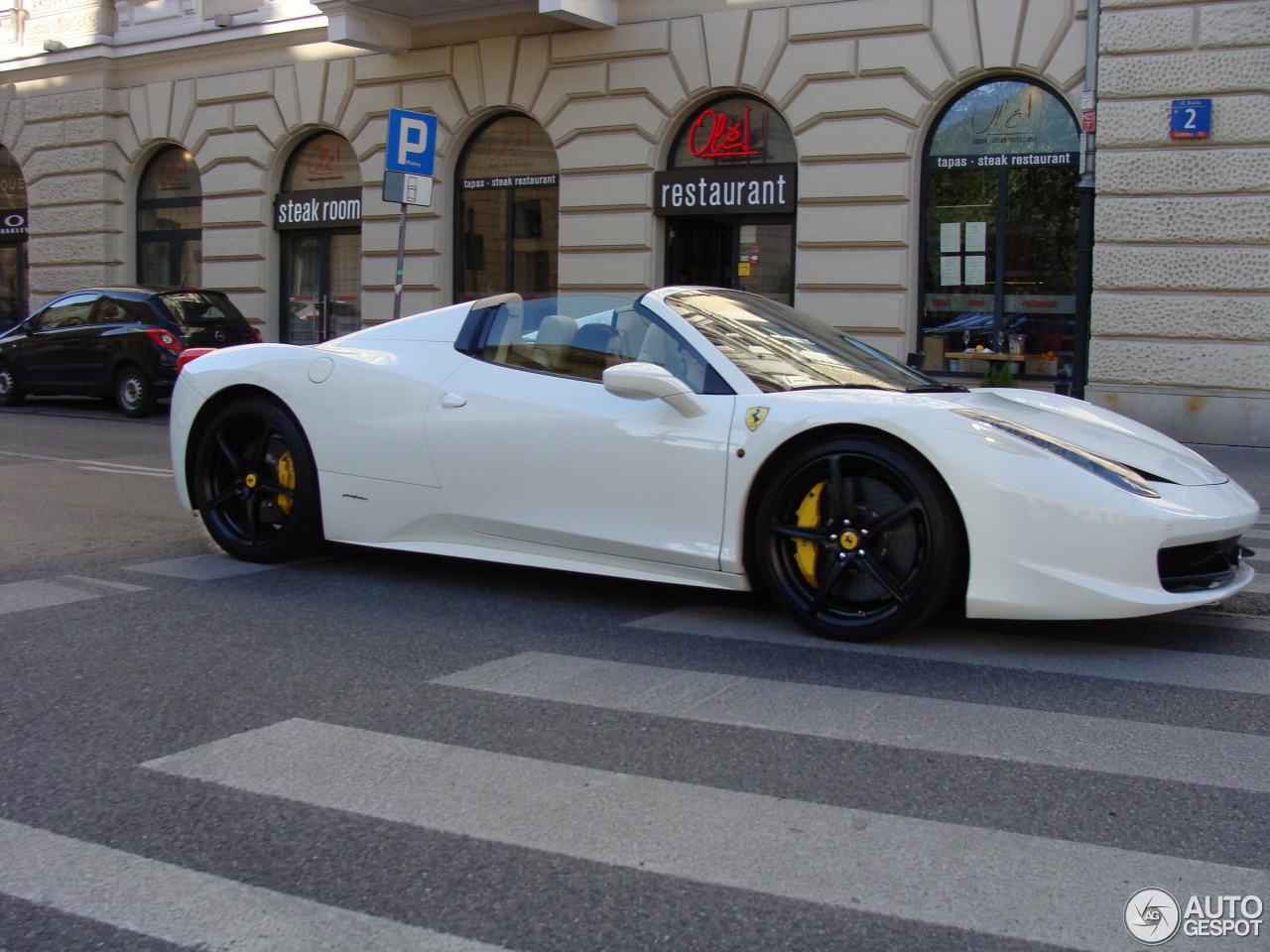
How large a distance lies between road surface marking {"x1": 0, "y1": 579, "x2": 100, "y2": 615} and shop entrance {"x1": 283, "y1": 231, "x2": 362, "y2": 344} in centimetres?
1392

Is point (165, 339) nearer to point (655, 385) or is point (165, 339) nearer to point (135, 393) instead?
point (135, 393)

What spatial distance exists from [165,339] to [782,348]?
12.0 meters

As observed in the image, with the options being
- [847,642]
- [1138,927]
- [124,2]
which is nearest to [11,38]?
[124,2]

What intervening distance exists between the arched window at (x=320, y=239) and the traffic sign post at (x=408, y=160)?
260 inches

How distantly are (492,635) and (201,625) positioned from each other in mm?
1104

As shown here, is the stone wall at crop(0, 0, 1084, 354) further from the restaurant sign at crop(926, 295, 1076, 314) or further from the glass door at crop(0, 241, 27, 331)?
the glass door at crop(0, 241, 27, 331)

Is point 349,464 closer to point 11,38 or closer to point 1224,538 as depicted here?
point 1224,538

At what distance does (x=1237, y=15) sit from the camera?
12320mm

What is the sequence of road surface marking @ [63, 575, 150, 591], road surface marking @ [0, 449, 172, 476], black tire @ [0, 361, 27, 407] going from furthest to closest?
1. black tire @ [0, 361, 27, 407]
2. road surface marking @ [0, 449, 172, 476]
3. road surface marking @ [63, 575, 150, 591]

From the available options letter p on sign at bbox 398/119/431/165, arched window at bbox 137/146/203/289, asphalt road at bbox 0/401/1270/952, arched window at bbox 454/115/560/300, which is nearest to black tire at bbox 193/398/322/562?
asphalt road at bbox 0/401/1270/952

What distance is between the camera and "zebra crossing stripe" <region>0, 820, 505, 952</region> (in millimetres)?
2295

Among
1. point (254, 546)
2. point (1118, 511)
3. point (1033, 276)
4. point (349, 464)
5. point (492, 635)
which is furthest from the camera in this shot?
point (1033, 276)

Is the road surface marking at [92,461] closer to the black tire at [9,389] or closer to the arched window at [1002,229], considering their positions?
the black tire at [9,389]

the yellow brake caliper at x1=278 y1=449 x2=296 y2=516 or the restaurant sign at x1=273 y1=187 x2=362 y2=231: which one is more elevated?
the restaurant sign at x1=273 y1=187 x2=362 y2=231
